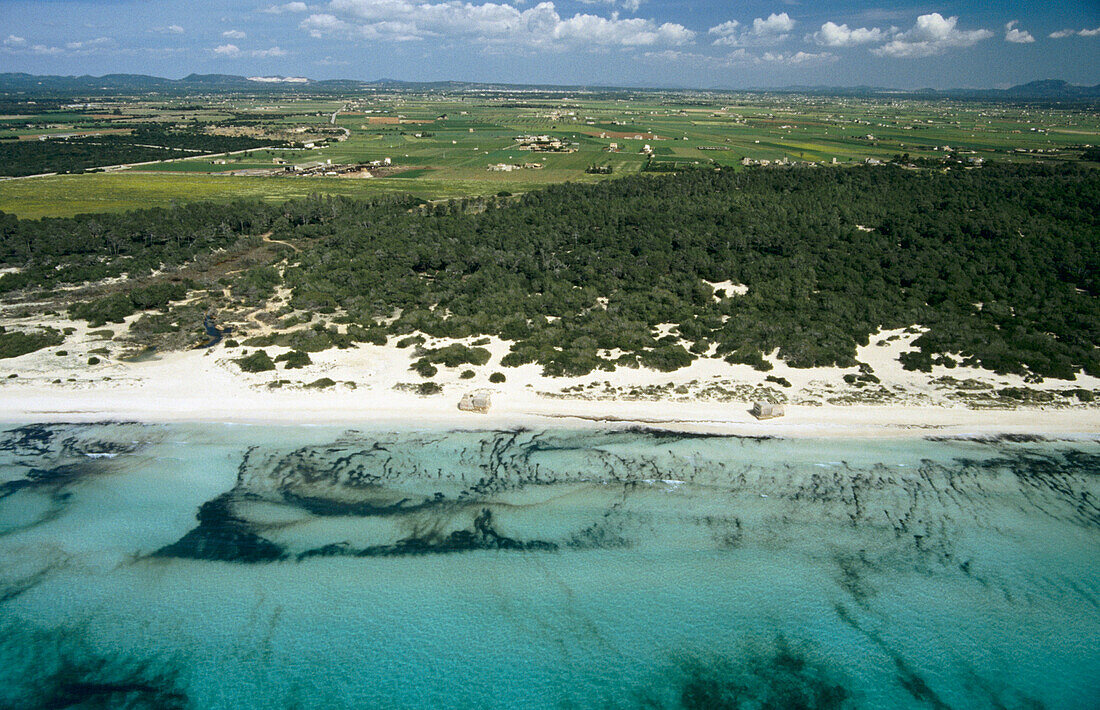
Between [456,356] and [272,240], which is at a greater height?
[272,240]

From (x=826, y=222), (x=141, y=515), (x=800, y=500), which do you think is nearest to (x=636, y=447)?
(x=800, y=500)

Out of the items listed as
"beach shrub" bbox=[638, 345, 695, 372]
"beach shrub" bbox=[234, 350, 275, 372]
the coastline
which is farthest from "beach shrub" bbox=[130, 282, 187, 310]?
"beach shrub" bbox=[638, 345, 695, 372]

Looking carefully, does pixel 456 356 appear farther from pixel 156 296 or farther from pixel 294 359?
pixel 156 296

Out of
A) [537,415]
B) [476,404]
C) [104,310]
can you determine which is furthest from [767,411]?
[104,310]

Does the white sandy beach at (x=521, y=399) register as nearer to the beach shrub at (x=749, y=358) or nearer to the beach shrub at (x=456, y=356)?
the beach shrub at (x=749, y=358)

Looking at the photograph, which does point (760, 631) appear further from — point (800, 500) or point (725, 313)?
point (725, 313)
